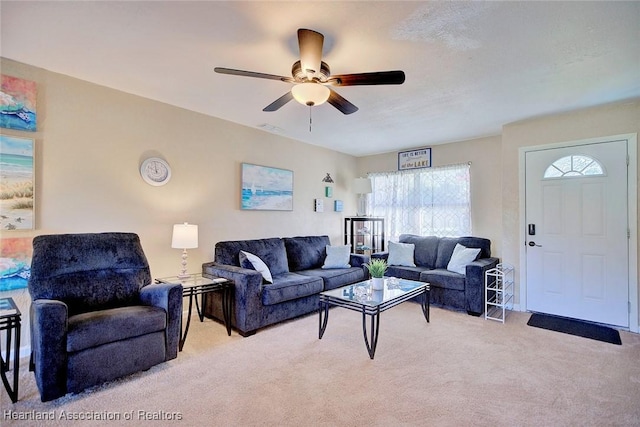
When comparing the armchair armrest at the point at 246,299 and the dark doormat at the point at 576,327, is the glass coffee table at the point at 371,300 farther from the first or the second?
the dark doormat at the point at 576,327

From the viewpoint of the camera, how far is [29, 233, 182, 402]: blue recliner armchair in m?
1.95

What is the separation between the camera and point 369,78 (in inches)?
78.8

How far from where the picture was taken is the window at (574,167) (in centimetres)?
349

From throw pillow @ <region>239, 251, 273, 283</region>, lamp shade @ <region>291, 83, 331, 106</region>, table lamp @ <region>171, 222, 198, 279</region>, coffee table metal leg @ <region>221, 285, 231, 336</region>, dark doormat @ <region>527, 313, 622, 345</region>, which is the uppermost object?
lamp shade @ <region>291, 83, 331, 106</region>

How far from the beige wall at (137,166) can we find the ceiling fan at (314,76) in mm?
1723

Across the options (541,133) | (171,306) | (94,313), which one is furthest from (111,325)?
(541,133)

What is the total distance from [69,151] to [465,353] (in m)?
3.96

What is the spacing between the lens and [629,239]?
328cm

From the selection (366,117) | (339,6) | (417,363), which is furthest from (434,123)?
(417,363)

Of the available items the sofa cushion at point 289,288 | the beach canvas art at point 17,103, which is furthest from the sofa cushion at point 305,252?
the beach canvas art at point 17,103

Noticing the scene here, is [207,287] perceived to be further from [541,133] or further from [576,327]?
[541,133]

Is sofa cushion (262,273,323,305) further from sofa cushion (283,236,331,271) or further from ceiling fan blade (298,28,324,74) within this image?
ceiling fan blade (298,28,324,74)

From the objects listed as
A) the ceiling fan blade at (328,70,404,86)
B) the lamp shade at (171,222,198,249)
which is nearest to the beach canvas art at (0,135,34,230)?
the lamp shade at (171,222,198,249)

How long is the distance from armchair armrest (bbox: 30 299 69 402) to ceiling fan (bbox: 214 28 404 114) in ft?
6.07
